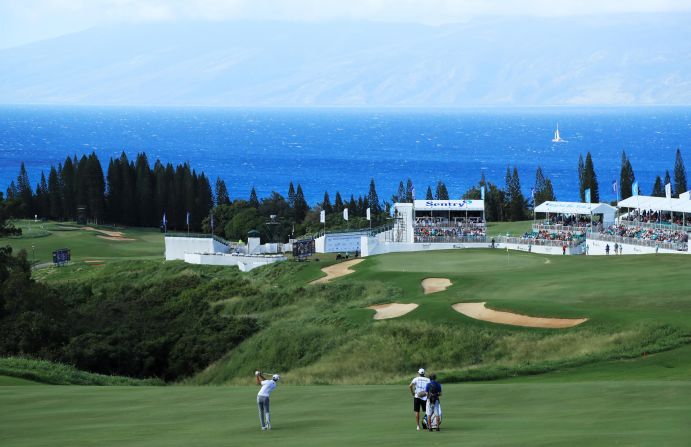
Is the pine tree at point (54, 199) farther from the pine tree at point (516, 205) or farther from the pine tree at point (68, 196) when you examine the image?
the pine tree at point (516, 205)

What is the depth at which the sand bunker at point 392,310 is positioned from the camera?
43.2 metres

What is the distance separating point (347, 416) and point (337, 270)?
127ft

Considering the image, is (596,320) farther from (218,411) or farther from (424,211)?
(424,211)

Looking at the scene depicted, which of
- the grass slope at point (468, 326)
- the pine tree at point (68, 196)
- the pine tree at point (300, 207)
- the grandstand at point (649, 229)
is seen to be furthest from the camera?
the pine tree at point (300, 207)

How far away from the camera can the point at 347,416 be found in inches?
897

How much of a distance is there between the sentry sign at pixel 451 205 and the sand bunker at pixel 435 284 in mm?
22977

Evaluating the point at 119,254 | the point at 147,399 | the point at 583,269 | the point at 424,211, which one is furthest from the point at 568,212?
the point at 147,399

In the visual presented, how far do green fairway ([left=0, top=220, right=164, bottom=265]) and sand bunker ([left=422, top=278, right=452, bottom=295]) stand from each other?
34579 millimetres

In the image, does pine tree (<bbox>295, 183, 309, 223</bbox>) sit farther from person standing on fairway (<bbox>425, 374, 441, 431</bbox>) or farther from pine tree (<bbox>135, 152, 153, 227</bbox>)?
person standing on fairway (<bbox>425, 374, 441, 431</bbox>)

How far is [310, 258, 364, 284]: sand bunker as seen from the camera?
5892cm

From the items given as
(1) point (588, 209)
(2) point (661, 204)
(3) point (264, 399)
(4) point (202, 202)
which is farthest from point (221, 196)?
(3) point (264, 399)

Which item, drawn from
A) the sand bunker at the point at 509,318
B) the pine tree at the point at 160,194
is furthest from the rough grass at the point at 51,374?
the pine tree at the point at 160,194

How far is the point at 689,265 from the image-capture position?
51.2 meters

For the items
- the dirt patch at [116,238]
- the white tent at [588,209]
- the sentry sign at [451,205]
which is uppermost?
the sentry sign at [451,205]
